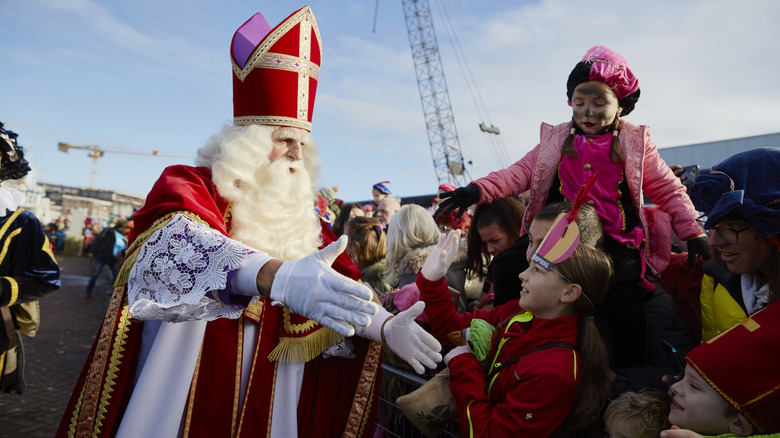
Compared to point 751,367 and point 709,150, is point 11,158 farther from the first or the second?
point 709,150

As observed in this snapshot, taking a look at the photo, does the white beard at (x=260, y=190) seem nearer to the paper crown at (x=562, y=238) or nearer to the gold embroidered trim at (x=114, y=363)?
the gold embroidered trim at (x=114, y=363)

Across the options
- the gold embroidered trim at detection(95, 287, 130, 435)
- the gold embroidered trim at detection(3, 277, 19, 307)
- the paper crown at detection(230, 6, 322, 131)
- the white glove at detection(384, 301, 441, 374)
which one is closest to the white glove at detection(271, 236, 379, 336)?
the white glove at detection(384, 301, 441, 374)

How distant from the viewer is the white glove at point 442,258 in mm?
2160

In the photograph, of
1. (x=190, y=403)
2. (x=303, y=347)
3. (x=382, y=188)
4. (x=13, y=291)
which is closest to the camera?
(x=190, y=403)

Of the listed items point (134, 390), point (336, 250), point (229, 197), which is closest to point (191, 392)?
point (134, 390)

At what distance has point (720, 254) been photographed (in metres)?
1.92

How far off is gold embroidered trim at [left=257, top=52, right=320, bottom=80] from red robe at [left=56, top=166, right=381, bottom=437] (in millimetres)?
514

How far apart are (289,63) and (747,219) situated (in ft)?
5.89

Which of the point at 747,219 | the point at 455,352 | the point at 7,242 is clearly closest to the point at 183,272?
the point at 455,352

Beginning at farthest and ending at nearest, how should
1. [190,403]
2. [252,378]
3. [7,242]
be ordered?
→ [7,242] < [252,378] < [190,403]

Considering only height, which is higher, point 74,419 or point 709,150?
point 709,150

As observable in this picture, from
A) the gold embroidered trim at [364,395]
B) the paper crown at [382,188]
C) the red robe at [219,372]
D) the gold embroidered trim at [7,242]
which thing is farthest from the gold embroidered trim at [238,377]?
the paper crown at [382,188]

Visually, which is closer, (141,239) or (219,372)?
(141,239)

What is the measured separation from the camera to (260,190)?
2.05 m
